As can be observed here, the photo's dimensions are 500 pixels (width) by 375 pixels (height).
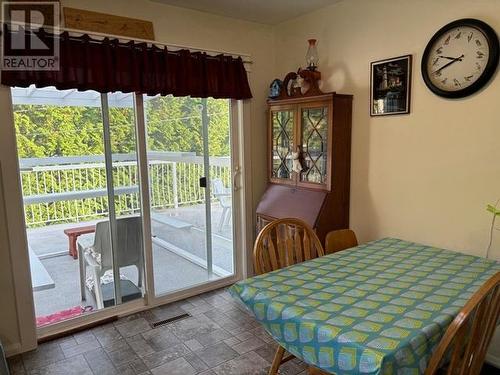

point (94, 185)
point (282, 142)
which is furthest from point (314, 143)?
point (94, 185)

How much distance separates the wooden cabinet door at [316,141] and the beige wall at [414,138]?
9.5 inches

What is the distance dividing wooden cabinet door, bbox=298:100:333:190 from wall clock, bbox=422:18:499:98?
0.70m

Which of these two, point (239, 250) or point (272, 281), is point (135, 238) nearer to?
point (239, 250)

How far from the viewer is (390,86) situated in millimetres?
2445

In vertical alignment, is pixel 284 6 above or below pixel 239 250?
above

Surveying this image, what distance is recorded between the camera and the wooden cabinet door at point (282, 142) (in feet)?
9.64

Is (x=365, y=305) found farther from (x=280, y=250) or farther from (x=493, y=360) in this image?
(x=493, y=360)

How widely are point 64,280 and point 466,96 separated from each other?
3.01m

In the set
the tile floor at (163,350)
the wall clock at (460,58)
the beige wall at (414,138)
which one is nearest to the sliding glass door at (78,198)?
the tile floor at (163,350)

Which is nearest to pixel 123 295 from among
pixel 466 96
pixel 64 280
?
pixel 64 280

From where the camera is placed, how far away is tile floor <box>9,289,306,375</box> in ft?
6.93

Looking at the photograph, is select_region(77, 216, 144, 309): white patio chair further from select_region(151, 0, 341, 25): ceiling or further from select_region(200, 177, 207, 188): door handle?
select_region(151, 0, 341, 25): ceiling

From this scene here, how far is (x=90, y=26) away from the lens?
235cm

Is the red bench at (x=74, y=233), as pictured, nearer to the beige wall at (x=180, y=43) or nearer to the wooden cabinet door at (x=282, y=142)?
the beige wall at (x=180, y=43)
